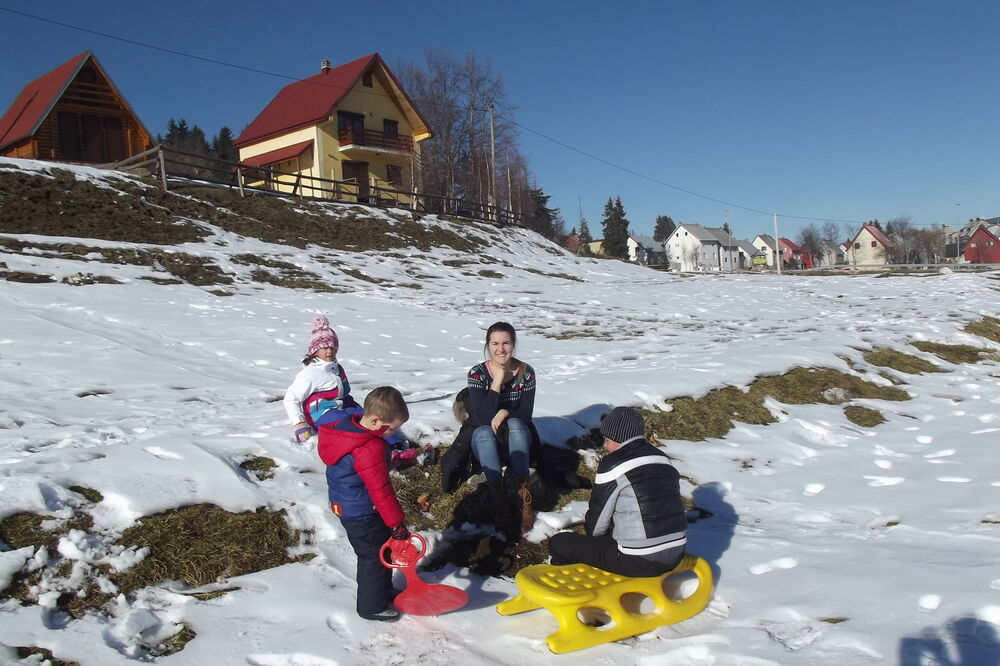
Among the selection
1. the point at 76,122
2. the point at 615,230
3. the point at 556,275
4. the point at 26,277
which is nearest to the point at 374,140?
the point at 76,122

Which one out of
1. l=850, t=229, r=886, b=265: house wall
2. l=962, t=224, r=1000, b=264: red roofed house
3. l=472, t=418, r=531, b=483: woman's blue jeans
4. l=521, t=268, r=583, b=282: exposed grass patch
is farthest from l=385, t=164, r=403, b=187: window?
l=962, t=224, r=1000, b=264: red roofed house

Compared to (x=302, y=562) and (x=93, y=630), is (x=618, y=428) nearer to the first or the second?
(x=302, y=562)

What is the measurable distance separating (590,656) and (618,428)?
131 centimetres

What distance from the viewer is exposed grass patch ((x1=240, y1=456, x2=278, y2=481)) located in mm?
5214

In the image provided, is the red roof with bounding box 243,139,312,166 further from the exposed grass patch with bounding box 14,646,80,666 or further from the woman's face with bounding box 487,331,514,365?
the exposed grass patch with bounding box 14,646,80,666

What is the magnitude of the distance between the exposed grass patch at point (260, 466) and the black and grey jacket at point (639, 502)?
2.54 meters

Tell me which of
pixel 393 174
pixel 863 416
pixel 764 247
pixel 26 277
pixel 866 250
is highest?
pixel 764 247

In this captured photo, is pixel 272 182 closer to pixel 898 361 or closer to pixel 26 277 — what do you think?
pixel 26 277

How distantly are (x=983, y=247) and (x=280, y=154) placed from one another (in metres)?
100

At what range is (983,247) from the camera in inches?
3885

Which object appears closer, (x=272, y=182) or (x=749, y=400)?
(x=749, y=400)

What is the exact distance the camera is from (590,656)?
357 cm

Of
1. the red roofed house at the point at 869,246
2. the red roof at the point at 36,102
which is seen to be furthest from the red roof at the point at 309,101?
the red roofed house at the point at 869,246

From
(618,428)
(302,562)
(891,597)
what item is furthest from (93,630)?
(891,597)
